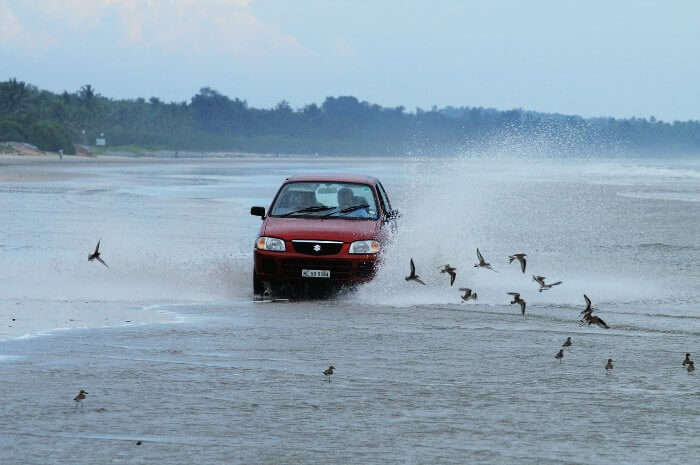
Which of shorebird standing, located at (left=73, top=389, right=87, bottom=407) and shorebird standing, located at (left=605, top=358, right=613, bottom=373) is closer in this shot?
shorebird standing, located at (left=73, top=389, right=87, bottom=407)

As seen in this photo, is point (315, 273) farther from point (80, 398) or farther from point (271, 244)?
point (80, 398)

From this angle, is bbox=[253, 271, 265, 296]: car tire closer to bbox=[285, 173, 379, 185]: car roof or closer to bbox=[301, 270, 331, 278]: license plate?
bbox=[301, 270, 331, 278]: license plate

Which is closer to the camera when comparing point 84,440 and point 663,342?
point 84,440

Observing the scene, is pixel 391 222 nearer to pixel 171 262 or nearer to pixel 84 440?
pixel 171 262

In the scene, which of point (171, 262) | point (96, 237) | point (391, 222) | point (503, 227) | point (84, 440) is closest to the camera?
point (84, 440)

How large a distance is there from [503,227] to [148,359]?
882 inches

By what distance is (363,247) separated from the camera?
1527 centimetres

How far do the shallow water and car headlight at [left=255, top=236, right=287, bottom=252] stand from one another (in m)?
0.71

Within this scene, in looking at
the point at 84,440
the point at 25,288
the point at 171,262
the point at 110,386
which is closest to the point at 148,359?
the point at 110,386

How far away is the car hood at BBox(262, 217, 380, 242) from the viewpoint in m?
15.3

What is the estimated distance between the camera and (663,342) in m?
11.9

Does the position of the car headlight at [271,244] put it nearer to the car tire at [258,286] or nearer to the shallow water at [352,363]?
the car tire at [258,286]

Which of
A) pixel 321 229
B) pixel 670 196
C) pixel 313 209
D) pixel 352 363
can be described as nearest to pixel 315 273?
pixel 321 229

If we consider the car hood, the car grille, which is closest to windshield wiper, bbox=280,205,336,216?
the car hood
